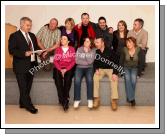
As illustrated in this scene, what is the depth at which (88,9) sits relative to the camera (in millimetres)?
5629

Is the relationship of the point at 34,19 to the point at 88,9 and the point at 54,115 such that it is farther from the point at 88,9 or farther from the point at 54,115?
the point at 54,115

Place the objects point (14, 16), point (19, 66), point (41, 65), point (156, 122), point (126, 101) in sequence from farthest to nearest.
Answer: point (14, 16), point (41, 65), point (126, 101), point (19, 66), point (156, 122)

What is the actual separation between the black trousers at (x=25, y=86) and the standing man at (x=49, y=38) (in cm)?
52

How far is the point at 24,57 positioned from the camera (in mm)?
4301

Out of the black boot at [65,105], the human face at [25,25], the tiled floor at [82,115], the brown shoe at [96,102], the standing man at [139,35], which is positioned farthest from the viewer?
the standing man at [139,35]

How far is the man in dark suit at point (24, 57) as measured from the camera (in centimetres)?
425

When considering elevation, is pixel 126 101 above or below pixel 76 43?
below

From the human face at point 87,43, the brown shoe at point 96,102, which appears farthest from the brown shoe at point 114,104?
the human face at point 87,43

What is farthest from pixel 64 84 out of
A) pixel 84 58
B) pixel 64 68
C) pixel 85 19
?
pixel 85 19

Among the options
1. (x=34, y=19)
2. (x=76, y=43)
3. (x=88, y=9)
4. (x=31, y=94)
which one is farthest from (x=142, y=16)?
(x=31, y=94)

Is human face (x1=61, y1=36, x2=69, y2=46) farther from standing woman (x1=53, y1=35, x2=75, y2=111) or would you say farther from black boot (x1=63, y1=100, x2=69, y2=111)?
black boot (x1=63, y1=100, x2=69, y2=111)

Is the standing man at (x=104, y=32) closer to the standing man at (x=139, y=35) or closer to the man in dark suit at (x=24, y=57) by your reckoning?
the standing man at (x=139, y=35)

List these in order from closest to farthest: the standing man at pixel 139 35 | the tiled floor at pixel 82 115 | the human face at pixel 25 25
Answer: the tiled floor at pixel 82 115 → the human face at pixel 25 25 → the standing man at pixel 139 35

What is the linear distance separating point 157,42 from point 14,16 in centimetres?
266
